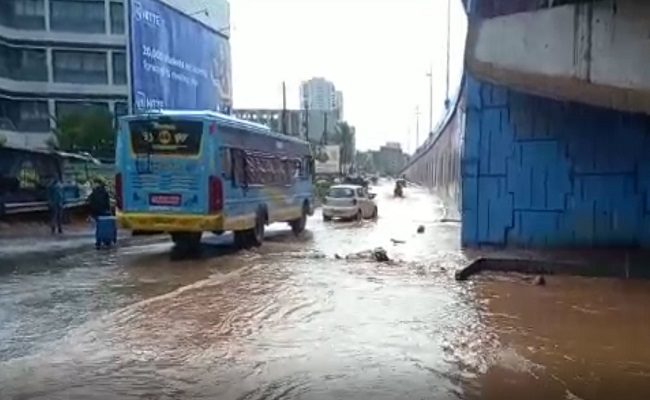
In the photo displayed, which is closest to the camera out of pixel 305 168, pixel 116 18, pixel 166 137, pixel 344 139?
pixel 166 137

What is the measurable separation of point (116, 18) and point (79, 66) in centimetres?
452

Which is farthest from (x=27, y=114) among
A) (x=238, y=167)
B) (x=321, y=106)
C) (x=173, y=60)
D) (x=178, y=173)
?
(x=321, y=106)

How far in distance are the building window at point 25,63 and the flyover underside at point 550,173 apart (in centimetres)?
4495

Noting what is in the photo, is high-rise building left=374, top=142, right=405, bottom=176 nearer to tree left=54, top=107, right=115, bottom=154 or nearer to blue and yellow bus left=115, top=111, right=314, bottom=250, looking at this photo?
tree left=54, top=107, right=115, bottom=154

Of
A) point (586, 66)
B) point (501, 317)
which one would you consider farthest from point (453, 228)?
point (501, 317)

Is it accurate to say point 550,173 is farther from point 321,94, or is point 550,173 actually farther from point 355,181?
point 321,94

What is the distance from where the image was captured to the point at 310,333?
8.63 m

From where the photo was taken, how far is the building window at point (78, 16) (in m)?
54.8

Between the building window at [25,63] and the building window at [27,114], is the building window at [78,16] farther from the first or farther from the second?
the building window at [27,114]

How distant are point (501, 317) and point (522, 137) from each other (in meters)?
7.58

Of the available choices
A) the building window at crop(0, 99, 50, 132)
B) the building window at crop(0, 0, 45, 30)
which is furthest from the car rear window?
the building window at crop(0, 0, 45, 30)

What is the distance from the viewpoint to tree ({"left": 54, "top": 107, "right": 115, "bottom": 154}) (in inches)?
1753

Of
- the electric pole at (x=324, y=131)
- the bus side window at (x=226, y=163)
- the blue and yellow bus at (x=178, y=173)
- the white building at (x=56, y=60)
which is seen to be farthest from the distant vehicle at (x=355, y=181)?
the blue and yellow bus at (x=178, y=173)

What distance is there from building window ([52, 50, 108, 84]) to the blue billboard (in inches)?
991
